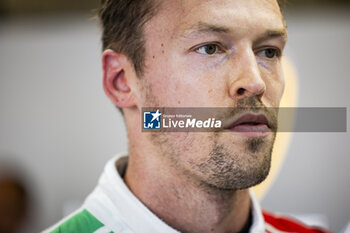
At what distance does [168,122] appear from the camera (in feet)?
1.89

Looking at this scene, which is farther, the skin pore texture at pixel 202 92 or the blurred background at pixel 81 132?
the blurred background at pixel 81 132

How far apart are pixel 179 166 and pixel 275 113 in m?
0.16

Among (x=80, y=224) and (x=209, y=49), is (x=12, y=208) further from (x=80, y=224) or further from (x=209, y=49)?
(x=209, y=49)

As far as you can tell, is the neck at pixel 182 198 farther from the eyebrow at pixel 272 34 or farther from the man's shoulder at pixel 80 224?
the eyebrow at pixel 272 34

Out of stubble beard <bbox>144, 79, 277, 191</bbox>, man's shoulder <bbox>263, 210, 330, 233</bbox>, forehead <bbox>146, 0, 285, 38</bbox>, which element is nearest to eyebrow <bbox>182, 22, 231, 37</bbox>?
forehead <bbox>146, 0, 285, 38</bbox>

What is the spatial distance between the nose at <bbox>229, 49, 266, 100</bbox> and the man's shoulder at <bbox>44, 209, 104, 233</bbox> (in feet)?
1.03

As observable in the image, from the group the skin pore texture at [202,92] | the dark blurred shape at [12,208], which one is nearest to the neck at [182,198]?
the skin pore texture at [202,92]

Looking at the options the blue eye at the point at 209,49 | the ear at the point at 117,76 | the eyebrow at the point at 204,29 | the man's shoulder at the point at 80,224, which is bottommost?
the man's shoulder at the point at 80,224

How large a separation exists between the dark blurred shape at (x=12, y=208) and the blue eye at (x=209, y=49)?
0.49 m

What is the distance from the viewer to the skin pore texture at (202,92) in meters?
0.52

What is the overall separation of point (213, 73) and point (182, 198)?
206 mm

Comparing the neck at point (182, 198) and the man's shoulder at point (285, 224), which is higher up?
the neck at point (182, 198)

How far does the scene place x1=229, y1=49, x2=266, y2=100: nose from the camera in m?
→ 0.50

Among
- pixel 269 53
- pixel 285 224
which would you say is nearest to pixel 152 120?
pixel 269 53
